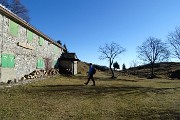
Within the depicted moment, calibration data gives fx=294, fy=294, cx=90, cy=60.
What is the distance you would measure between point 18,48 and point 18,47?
10 centimetres

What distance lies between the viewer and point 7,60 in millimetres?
20766

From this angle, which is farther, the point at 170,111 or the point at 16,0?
the point at 16,0

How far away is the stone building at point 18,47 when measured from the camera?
20.1m

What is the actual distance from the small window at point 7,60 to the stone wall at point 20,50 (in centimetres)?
23

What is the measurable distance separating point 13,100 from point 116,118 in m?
5.19

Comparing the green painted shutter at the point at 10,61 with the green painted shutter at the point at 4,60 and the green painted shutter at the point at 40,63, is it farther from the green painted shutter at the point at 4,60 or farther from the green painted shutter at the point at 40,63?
the green painted shutter at the point at 40,63

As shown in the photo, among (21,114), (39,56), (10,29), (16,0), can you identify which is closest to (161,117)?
(21,114)

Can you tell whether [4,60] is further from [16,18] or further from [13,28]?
[16,18]

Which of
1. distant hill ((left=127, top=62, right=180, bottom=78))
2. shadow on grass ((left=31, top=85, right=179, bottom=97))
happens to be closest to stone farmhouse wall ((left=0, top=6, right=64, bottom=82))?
shadow on grass ((left=31, top=85, right=179, bottom=97))

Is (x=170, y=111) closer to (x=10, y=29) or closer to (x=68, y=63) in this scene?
(x=10, y=29)

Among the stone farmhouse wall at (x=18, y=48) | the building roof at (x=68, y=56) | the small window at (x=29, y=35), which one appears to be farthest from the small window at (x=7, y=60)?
the building roof at (x=68, y=56)

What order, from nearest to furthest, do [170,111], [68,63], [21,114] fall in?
[21,114]
[170,111]
[68,63]

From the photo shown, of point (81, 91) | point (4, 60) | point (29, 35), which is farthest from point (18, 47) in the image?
point (81, 91)

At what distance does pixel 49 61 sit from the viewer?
119 feet
